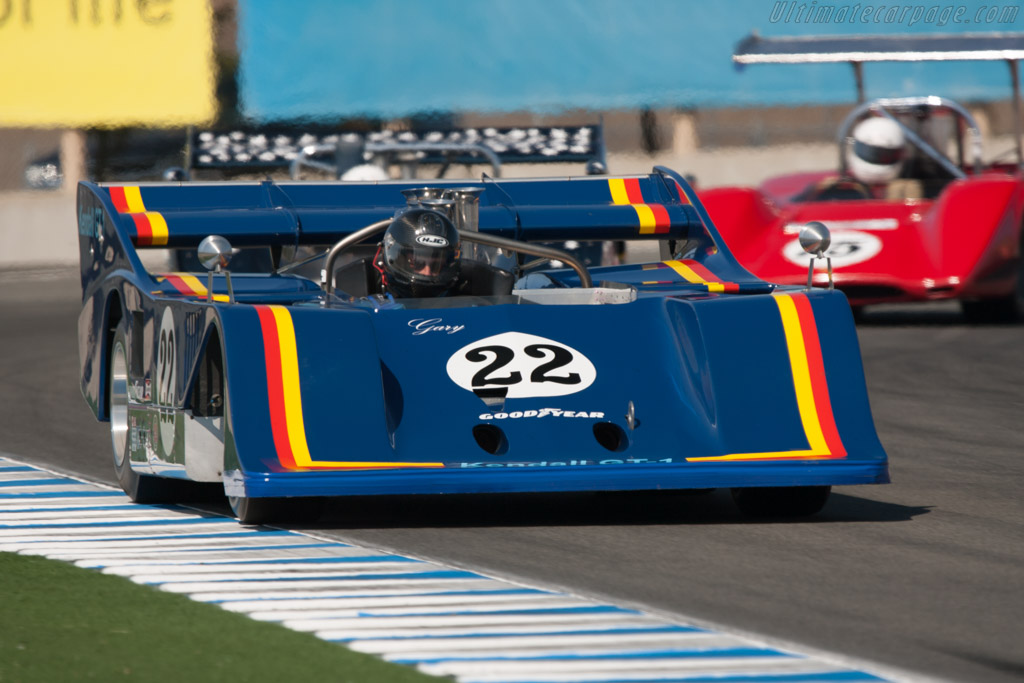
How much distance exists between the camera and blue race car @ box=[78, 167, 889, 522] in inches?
244

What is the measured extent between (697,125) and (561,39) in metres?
6.83

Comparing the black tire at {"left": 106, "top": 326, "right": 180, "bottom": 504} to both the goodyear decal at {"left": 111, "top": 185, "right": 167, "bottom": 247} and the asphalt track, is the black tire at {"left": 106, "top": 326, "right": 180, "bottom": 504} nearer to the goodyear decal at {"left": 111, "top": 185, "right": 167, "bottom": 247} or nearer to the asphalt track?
the asphalt track

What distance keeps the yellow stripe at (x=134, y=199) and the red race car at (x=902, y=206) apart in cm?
684

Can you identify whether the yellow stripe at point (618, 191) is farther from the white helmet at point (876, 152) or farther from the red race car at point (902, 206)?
the white helmet at point (876, 152)

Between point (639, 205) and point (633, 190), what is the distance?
1.33 ft

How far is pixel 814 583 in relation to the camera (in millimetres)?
5410

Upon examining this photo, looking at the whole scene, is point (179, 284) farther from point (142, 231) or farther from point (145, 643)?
point (145, 643)

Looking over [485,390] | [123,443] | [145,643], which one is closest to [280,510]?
[485,390]

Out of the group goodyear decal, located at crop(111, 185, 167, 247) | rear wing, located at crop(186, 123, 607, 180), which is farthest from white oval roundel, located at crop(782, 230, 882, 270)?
goodyear decal, located at crop(111, 185, 167, 247)

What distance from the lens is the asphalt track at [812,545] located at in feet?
15.9

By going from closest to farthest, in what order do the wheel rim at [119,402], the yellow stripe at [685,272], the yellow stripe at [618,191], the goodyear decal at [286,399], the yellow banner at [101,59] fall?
the goodyear decal at [286,399]
the wheel rim at [119,402]
the yellow stripe at [685,272]
the yellow stripe at [618,191]
the yellow banner at [101,59]

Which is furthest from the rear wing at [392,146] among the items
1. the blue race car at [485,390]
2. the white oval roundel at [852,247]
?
the blue race car at [485,390]

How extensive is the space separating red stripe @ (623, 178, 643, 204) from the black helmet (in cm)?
217

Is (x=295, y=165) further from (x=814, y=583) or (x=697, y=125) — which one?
(x=697, y=125)
